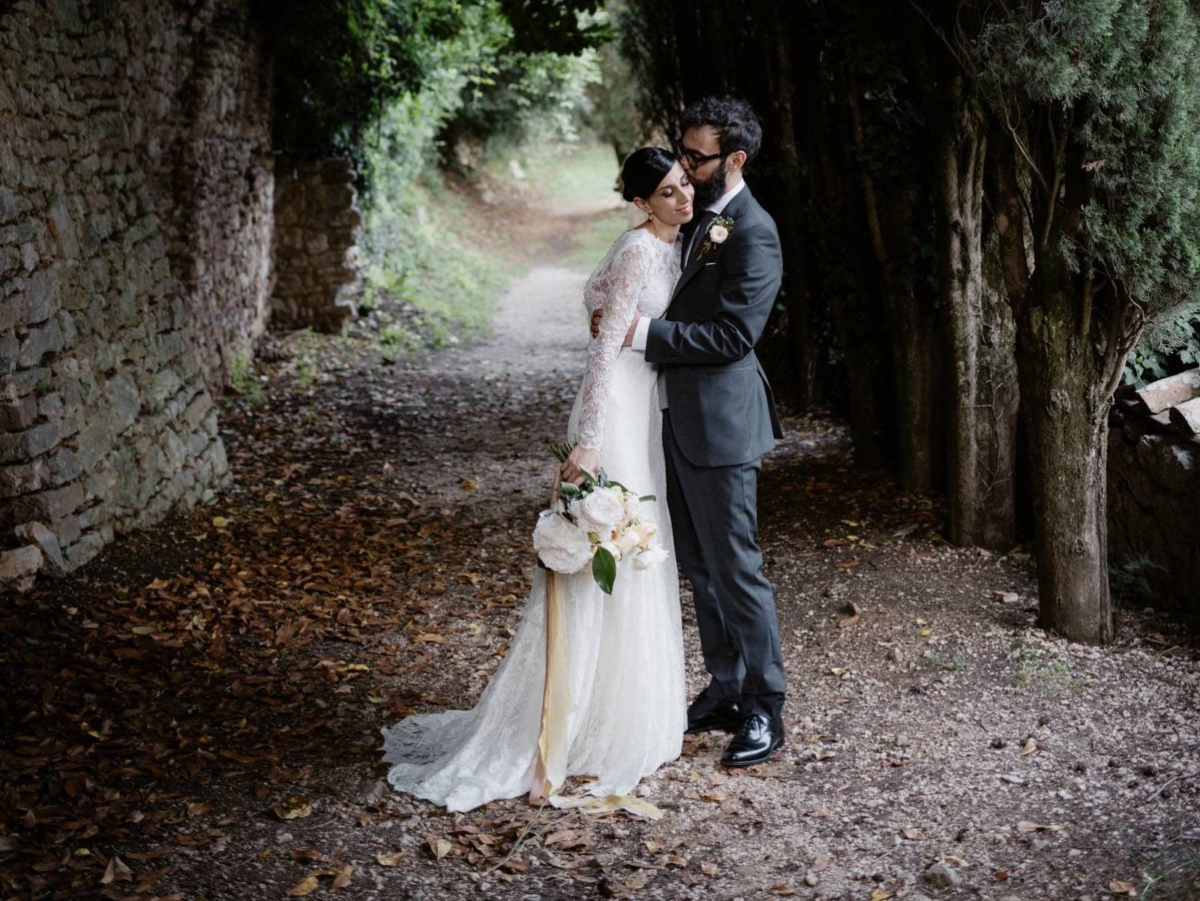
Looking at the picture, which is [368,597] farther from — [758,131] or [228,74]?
[228,74]

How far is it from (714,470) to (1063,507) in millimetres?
1751

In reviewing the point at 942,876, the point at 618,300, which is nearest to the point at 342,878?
the point at 942,876

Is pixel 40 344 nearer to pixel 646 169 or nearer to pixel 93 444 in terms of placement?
pixel 93 444

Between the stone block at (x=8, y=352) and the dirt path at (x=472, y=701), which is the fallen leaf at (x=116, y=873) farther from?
the stone block at (x=8, y=352)

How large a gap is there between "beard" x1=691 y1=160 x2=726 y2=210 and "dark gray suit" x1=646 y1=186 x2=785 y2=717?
58mm

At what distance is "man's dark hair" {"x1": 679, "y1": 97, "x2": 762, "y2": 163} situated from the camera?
12.3 ft

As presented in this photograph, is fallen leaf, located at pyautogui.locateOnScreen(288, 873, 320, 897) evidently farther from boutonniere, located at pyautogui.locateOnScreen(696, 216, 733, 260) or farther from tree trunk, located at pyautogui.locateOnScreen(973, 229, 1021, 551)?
tree trunk, located at pyautogui.locateOnScreen(973, 229, 1021, 551)

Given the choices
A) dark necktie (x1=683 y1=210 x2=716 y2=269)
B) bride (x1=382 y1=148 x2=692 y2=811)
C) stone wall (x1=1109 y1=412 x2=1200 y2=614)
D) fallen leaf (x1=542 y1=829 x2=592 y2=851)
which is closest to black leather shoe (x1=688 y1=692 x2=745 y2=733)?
bride (x1=382 y1=148 x2=692 y2=811)

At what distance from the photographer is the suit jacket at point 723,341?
3746 millimetres

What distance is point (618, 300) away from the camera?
12.3 feet

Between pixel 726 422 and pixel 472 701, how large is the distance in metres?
1.72

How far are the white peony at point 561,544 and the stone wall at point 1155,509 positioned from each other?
2.85 m

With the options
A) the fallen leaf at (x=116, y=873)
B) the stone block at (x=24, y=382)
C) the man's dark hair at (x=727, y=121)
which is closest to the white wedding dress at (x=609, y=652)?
the man's dark hair at (x=727, y=121)

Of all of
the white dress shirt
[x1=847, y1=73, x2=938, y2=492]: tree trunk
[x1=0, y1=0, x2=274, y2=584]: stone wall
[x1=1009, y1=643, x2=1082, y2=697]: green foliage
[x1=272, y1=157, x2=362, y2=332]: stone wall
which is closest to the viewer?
the white dress shirt
